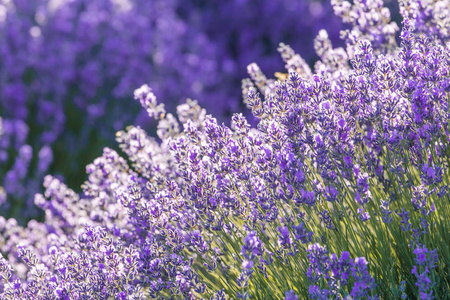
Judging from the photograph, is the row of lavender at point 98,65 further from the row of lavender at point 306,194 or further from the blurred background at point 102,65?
the row of lavender at point 306,194

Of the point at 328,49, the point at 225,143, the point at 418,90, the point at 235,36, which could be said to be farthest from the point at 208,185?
the point at 235,36

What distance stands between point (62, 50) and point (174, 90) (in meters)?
1.29

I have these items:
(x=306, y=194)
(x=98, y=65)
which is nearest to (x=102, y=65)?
(x=98, y=65)

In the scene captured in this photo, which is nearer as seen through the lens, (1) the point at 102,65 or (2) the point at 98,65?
(2) the point at 98,65

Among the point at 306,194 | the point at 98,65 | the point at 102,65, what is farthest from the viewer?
the point at 102,65

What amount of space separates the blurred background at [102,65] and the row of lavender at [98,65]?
1cm

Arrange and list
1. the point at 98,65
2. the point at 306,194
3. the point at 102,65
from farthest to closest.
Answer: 1. the point at 102,65
2. the point at 98,65
3. the point at 306,194

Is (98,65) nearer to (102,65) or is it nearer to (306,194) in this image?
(102,65)

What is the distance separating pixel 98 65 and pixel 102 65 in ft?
0.64

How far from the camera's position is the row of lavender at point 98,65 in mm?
5309

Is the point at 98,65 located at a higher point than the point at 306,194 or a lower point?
higher

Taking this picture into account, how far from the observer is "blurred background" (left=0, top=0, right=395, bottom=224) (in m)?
5.27

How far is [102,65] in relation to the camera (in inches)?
246

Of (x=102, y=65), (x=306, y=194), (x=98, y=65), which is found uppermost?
(x=102, y=65)
